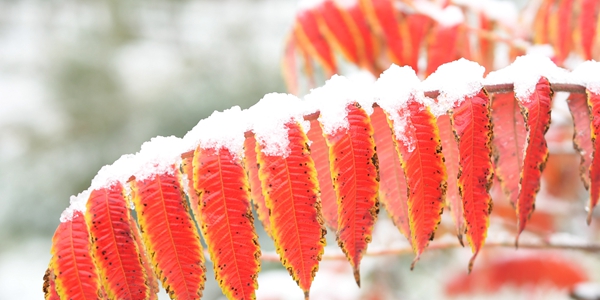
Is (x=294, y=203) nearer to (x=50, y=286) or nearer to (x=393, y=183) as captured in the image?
(x=393, y=183)

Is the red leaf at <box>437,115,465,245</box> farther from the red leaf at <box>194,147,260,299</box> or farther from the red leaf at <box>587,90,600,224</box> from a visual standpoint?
the red leaf at <box>194,147,260,299</box>

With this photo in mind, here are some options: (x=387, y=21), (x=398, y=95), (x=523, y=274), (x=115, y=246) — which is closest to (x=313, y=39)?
(x=387, y=21)

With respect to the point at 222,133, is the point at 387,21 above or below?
above

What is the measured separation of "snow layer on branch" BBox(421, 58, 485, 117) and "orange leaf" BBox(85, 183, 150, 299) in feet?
1.25

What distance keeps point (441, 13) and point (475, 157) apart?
64 centimetres

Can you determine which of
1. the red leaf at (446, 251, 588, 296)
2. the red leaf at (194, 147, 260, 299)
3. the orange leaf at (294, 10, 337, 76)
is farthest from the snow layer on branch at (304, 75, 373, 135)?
the red leaf at (446, 251, 588, 296)

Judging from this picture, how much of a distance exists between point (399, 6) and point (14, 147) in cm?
433

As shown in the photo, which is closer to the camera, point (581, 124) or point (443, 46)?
point (581, 124)

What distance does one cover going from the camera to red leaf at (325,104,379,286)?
550mm

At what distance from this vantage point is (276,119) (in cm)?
57

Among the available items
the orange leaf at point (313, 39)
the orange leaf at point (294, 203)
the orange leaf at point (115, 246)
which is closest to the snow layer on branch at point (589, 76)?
the orange leaf at point (294, 203)

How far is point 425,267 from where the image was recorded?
303 cm

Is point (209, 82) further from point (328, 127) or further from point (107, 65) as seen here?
point (328, 127)

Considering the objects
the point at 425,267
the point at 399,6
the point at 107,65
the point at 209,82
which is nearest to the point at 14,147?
the point at 107,65
